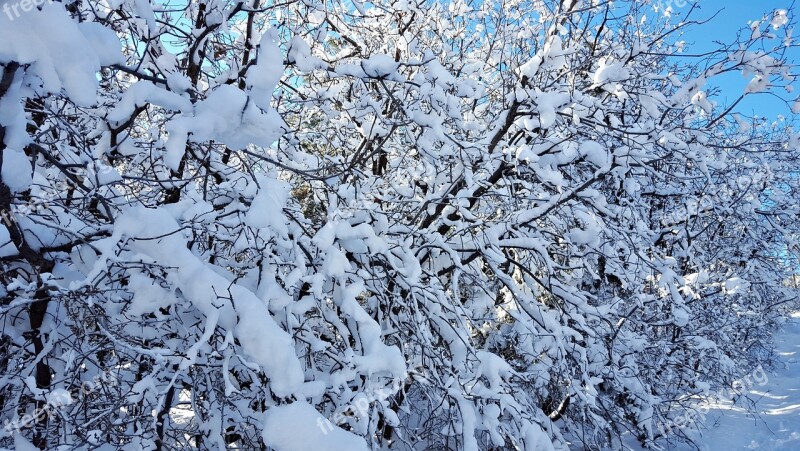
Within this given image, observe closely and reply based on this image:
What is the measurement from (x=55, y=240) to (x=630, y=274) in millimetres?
4622

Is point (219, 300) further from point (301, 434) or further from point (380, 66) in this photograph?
point (380, 66)

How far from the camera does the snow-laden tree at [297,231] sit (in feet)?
5.88

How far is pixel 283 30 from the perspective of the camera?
4250 millimetres

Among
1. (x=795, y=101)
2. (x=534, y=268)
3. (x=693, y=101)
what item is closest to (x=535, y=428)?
(x=534, y=268)

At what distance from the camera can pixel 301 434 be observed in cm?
160

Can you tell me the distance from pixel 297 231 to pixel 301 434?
1267 millimetres

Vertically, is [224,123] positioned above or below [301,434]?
above

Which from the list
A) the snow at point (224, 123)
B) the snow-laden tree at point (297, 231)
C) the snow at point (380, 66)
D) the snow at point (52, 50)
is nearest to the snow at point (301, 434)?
the snow-laden tree at point (297, 231)

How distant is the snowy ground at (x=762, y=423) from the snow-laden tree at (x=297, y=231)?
2.10 meters

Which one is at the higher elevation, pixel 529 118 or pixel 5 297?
pixel 529 118

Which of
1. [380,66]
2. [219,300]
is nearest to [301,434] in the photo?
[219,300]

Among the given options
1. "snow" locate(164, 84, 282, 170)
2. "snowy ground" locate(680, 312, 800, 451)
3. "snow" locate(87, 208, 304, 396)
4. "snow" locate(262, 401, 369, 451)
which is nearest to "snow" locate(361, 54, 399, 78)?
"snow" locate(164, 84, 282, 170)

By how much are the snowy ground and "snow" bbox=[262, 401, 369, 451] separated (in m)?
6.92

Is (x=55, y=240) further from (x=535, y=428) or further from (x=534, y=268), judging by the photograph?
(x=534, y=268)
